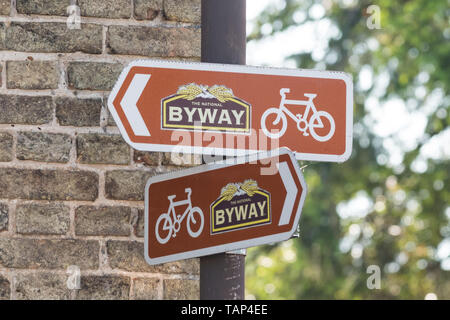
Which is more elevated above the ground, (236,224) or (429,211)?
(236,224)

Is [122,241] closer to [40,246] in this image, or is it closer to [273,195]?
[40,246]

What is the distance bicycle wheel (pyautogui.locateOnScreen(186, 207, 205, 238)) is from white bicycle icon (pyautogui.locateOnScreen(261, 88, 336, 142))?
0.81 ft

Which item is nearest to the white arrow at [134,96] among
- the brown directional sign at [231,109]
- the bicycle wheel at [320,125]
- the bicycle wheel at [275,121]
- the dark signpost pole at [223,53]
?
the brown directional sign at [231,109]

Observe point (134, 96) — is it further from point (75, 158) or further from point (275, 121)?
point (75, 158)

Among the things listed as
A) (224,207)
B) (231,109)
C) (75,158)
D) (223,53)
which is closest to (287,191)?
(224,207)

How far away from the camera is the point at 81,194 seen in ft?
8.11

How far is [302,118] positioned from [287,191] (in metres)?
0.24

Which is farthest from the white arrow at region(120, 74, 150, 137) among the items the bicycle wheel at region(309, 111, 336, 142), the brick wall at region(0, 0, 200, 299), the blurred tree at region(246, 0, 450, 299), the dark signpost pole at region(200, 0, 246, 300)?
the blurred tree at region(246, 0, 450, 299)

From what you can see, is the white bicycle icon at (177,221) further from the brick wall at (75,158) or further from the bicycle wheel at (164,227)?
the brick wall at (75,158)

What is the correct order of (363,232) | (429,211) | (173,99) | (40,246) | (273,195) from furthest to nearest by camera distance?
(363,232)
(429,211)
(40,246)
(173,99)
(273,195)

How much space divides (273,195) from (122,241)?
0.82 metres

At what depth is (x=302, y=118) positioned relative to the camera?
6.34 feet

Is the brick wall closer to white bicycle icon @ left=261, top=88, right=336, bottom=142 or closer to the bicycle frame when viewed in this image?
the bicycle frame
